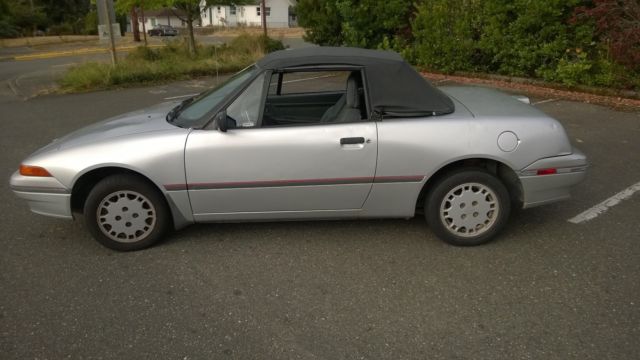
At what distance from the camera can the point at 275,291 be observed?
3289 mm

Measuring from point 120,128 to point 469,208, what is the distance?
287 centimetres

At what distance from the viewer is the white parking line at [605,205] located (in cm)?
430

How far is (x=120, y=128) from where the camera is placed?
4.00 m

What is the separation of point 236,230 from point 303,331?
157 centimetres

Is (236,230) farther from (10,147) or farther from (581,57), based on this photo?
(581,57)

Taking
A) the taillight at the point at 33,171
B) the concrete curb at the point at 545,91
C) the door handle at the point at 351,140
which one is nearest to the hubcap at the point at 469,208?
the door handle at the point at 351,140

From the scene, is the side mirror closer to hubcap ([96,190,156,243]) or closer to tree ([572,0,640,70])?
hubcap ([96,190,156,243])

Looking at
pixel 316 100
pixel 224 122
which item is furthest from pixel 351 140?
pixel 316 100

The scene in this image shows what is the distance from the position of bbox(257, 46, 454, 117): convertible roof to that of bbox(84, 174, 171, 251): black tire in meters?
1.35

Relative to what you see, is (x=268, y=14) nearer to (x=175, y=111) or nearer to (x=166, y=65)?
(x=166, y=65)

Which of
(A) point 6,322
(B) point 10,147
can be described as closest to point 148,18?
(B) point 10,147

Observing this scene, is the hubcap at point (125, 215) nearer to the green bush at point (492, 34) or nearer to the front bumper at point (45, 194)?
the front bumper at point (45, 194)

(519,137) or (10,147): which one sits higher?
(519,137)

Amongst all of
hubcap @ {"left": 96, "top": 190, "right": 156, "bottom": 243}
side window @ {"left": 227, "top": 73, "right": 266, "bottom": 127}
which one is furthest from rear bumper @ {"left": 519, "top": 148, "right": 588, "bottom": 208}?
hubcap @ {"left": 96, "top": 190, "right": 156, "bottom": 243}
